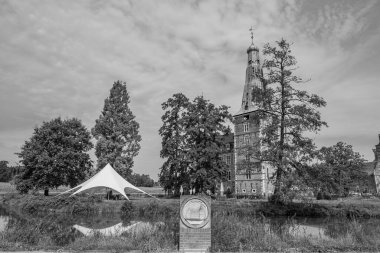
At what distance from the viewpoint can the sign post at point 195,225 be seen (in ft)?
22.7

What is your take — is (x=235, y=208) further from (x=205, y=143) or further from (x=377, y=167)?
(x=377, y=167)

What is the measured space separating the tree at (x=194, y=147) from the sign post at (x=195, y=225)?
78.3 feet

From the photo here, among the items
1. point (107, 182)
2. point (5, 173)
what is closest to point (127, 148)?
point (107, 182)

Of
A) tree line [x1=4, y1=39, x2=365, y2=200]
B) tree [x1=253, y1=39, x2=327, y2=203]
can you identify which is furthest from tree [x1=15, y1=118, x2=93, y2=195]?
tree [x1=253, y1=39, x2=327, y2=203]

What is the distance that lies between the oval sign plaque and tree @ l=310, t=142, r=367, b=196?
48.7 feet

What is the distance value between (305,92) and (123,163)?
1999 centimetres

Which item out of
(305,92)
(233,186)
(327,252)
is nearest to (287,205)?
(305,92)

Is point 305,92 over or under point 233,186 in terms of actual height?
over

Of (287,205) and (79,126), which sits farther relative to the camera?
(79,126)

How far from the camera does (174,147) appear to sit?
3416cm

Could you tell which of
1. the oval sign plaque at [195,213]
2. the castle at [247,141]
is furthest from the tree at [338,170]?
the oval sign plaque at [195,213]

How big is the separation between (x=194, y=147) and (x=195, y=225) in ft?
84.1

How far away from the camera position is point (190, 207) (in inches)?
282

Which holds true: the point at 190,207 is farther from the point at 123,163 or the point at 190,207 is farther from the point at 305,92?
the point at 123,163
